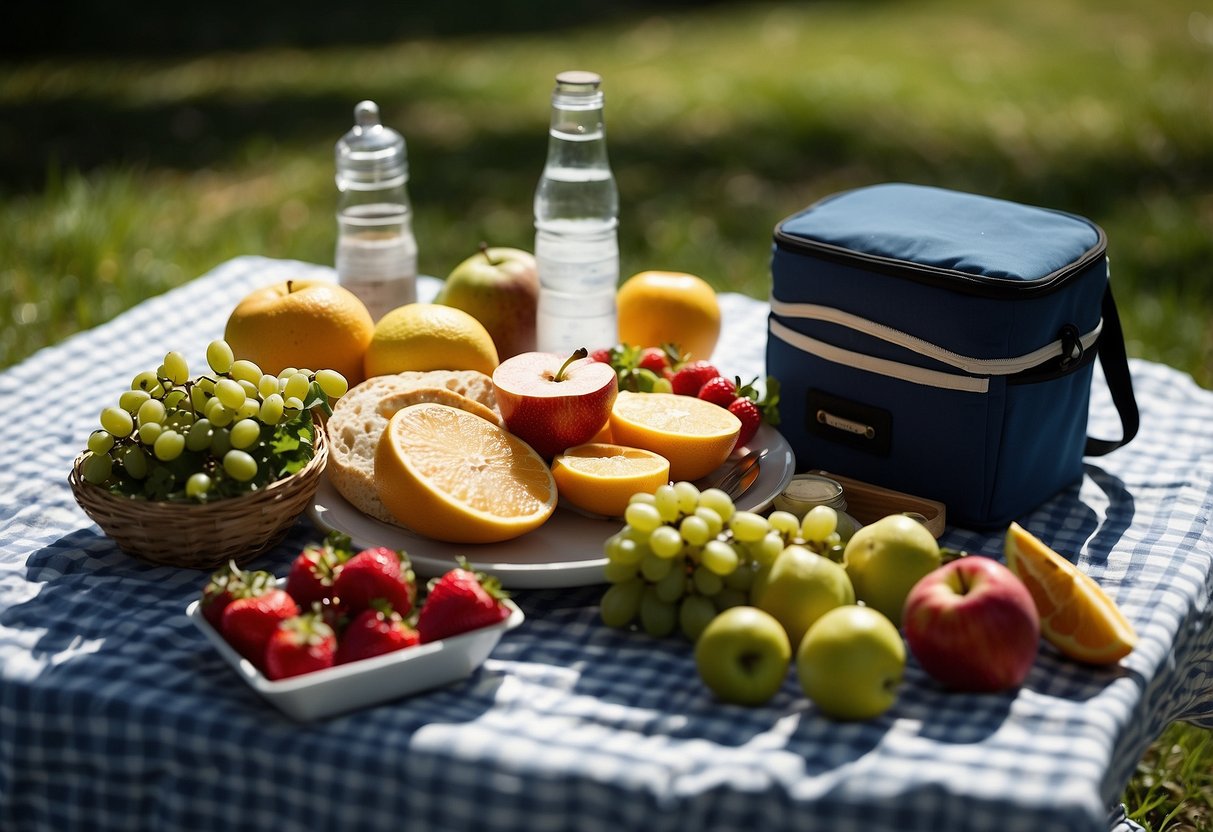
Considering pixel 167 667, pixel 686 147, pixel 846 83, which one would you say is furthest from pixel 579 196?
pixel 846 83

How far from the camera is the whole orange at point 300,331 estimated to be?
2039mm

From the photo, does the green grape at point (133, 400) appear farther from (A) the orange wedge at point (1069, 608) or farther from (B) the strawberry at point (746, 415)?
(A) the orange wedge at point (1069, 608)

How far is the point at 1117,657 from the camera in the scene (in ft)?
5.06

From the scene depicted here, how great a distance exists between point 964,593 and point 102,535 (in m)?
1.29

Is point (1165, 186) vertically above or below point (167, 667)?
below

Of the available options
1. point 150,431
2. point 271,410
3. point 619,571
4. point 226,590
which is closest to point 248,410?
point 271,410

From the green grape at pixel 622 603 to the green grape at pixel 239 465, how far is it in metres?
0.52

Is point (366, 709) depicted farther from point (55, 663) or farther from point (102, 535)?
point (102, 535)

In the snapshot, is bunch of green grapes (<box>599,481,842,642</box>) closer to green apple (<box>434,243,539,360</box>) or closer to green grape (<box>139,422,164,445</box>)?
green grape (<box>139,422,164,445</box>)

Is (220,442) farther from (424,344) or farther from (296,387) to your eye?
(424,344)

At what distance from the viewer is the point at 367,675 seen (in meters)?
1.42

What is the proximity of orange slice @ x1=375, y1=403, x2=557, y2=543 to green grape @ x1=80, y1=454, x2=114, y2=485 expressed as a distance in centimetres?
37

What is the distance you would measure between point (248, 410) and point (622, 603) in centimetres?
60

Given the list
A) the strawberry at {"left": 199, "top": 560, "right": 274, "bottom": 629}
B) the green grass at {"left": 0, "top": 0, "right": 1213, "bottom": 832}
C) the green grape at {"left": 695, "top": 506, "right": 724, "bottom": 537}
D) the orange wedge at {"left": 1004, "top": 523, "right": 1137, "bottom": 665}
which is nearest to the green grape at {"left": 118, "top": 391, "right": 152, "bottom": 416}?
the strawberry at {"left": 199, "top": 560, "right": 274, "bottom": 629}
